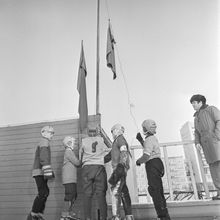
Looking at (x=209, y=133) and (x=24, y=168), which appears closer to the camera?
(x=209, y=133)

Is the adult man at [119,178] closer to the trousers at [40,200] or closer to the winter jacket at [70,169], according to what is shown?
the winter jacket at [70,169]

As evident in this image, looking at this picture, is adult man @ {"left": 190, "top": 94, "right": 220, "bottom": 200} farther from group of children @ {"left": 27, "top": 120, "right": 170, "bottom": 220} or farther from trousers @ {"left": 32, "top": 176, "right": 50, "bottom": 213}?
trousers @ {"left": 32, "top": 176, "right": 50, "bottom": 213}

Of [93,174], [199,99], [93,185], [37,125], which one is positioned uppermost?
[37,125]

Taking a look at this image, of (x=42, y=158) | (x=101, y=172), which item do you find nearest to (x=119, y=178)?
(x=101, y=172)

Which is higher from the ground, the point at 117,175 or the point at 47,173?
the point at 47,173

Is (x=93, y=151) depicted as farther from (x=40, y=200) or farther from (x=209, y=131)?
(x=209, y=131)

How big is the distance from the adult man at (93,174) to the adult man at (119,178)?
0.16 m

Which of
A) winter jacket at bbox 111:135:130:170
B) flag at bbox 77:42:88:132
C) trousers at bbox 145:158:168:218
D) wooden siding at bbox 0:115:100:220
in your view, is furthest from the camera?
flag at bbox 77:42:88:132

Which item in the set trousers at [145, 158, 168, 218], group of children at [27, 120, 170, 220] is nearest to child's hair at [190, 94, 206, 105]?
group of children at [27, 120, 170, 220]

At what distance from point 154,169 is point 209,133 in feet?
2.29

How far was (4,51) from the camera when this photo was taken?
465cm

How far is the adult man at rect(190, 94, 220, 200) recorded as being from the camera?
2.45 meters

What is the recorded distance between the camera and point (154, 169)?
95.0 inches

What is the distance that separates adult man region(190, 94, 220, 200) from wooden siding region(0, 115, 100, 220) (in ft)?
4.37
